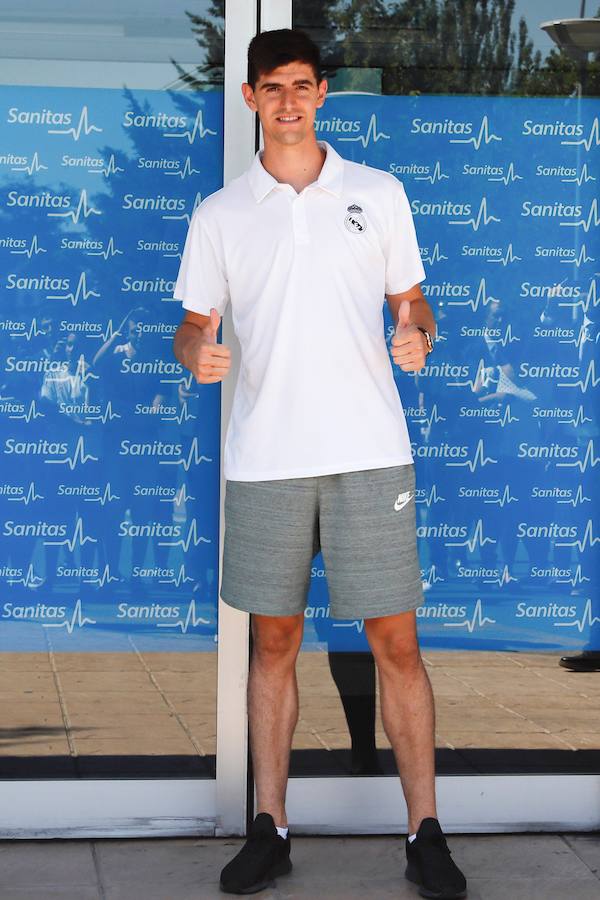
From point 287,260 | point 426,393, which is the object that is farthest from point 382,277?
point 426,393

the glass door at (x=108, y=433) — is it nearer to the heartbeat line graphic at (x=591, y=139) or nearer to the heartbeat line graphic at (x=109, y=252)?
the heartbeat line graphic at (x=109, y=252)

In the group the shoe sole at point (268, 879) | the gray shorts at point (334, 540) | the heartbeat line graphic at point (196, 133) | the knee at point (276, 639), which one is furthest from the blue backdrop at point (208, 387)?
the shoe sole at point (268, 879)

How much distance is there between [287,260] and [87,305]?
2.61 ft

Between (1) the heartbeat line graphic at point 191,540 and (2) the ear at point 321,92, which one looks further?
(1) the heartbeat line graphic at point 191,540

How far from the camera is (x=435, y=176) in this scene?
3650 mm

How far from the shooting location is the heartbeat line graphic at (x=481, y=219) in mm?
3662

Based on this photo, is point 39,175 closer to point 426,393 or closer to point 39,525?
point 39,525

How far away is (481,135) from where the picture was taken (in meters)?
3.65

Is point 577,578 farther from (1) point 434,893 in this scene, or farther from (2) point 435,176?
(2) point 435,176

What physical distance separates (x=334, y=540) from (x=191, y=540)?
679mm

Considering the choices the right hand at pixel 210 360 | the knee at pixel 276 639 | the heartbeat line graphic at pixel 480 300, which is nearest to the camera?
the right hand at pixel 210 360

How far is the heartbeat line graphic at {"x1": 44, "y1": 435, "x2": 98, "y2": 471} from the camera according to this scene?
3.65m

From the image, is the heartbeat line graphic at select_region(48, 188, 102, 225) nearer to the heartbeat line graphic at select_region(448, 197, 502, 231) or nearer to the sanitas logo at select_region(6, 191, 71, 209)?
the sanitas logo at select_region(6, 191, 71, 209)

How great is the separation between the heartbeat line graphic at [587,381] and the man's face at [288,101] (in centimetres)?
110
